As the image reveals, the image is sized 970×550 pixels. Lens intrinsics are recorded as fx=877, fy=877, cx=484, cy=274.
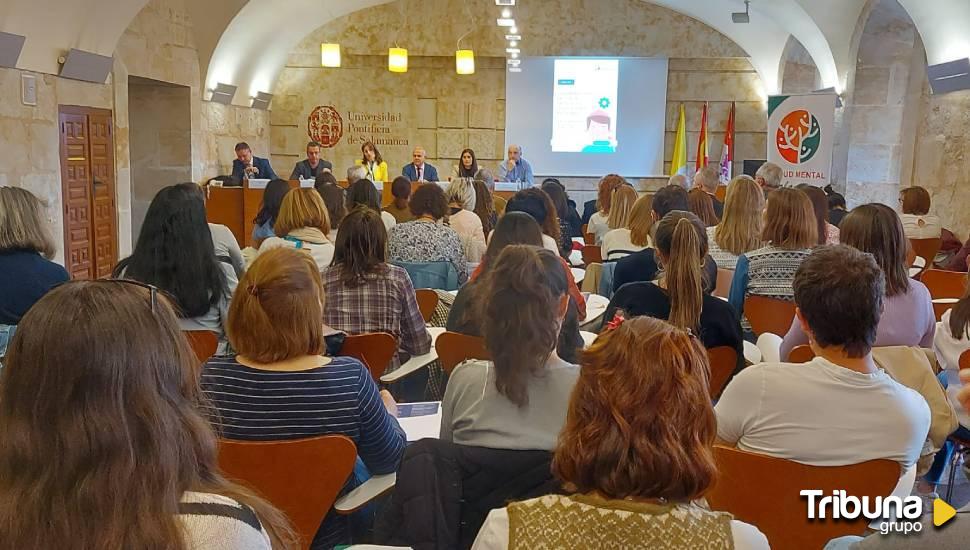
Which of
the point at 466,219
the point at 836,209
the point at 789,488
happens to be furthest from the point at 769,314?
the point at 836,209

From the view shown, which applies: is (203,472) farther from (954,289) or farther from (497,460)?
(954,289)

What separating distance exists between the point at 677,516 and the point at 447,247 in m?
3.82

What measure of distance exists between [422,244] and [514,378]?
2885 millimetres

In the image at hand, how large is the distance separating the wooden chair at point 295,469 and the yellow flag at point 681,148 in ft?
41.8

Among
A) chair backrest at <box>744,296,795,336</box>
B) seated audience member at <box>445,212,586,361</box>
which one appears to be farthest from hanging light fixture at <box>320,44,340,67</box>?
chair backrest at <box>744,296,795,336</box>

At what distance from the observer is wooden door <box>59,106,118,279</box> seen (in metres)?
8.06

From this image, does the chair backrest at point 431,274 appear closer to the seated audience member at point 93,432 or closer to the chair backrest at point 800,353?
the chair backrest at point 800,353

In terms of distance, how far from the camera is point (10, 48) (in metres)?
6.64

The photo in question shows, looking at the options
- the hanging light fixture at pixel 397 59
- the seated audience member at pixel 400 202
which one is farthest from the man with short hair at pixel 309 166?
the seated audience member at pixel 400 202

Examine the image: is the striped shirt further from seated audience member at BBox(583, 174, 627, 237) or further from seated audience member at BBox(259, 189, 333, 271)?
seated audience member at BBox(583, 174, 627, 237)

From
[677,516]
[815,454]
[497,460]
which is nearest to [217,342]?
[497,460]

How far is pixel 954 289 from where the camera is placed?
16.9 ft

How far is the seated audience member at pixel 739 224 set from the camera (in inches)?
194

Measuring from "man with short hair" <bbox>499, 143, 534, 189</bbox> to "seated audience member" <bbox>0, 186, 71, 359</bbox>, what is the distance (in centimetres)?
849
